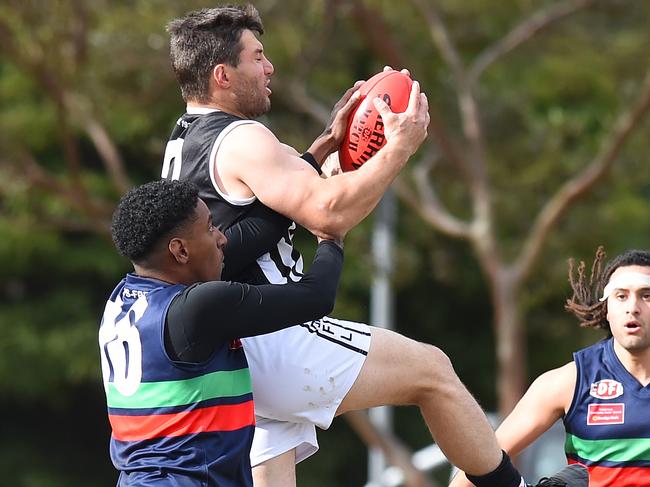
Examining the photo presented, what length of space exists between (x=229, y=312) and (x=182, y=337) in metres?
0.16

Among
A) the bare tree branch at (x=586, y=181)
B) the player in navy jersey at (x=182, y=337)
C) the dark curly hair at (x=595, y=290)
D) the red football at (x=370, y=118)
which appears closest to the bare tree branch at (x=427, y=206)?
the bare tree branch at (x=586, y=181)

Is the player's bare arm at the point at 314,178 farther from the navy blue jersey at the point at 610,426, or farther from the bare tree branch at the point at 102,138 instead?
the bare tree branch at the point at 102,138

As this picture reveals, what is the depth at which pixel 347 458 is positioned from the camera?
1914 centimetres

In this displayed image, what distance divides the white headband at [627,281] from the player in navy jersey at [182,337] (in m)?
1.45

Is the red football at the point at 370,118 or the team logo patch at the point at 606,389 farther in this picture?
the team logo patch at the point at 606,389

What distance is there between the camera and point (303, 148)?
13.2 m

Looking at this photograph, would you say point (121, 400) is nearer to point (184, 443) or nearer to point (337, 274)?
point (184, 443)

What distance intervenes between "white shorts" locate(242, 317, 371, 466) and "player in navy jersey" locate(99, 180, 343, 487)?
20 cm

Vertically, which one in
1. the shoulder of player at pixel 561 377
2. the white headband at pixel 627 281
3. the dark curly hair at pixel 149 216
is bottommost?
the shoulder of player at pixel 561 377

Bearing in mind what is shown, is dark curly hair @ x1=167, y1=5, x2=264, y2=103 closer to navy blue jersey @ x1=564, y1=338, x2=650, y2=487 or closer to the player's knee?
the player's knee

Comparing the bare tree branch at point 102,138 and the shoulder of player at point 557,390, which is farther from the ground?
the bare tree branch at point 102,138

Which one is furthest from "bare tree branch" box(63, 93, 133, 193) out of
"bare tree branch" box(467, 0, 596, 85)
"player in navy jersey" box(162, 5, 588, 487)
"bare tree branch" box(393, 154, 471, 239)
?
"player in navy jersey" box(162, 5, 588, 487)

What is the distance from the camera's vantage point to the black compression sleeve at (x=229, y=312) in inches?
156

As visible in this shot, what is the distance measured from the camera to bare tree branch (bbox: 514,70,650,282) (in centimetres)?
1209
